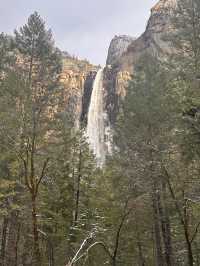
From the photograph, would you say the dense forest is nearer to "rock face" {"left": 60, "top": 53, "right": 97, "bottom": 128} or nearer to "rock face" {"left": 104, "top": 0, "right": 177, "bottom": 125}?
"rock face" {"left": 104, "top": 0, "right": 177, "bottom": 125}

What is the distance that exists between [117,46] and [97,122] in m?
55.1

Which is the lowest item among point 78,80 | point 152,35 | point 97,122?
point 97,122

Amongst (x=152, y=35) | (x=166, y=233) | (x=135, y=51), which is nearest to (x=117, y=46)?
(x=135, y=51)

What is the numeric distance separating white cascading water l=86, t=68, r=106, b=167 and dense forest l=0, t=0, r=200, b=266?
2693cm

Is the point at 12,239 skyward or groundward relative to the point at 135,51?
groundward

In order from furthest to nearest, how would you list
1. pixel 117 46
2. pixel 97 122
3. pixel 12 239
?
pixel 117 46 → pixel 97 122 → pixel 12 239

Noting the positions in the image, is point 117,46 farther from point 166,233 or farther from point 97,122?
point 166,233

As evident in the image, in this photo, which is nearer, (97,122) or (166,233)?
(166,233)

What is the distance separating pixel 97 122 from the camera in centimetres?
6272

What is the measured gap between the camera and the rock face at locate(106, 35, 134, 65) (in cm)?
11025

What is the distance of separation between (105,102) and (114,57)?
4493 cm

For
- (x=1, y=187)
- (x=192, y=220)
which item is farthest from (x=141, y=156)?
(x=1, y=187)

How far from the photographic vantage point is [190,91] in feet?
49.1

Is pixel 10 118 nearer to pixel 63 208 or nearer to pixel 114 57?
pixel 63 208
